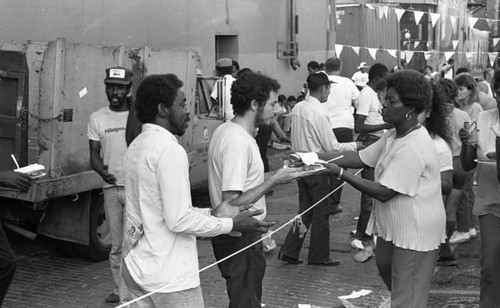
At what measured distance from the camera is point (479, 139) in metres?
6.54

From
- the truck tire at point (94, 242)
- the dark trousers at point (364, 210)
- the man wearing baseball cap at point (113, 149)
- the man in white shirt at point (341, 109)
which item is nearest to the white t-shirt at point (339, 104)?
the man in white shirt at point (341, 109)

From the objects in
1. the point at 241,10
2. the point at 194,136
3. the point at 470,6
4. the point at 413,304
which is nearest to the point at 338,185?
the point at 194,136

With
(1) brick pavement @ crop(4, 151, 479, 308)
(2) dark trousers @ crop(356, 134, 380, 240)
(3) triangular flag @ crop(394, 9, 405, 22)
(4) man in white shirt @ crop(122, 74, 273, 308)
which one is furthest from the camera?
(3) triangular flag @ crop(394, 9, 405, 22)

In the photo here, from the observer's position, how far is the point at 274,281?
27.0ft

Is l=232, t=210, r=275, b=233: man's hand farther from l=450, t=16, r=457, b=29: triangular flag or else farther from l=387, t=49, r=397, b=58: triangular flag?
l=450, t=16, r=457, b=29: triangular flag

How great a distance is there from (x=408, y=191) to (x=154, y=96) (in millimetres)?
1778

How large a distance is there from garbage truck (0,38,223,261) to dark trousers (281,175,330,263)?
82.6 inches

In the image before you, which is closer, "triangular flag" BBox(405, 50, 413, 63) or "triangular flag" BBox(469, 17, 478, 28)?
"triangular flag" BBox(405, 50, 413, 63)

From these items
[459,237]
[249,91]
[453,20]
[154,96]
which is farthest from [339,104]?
[453,20]

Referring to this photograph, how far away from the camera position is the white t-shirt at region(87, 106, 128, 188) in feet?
23.4

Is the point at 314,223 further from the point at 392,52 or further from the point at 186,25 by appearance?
the point at 392,52

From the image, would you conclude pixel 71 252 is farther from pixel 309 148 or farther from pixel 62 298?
pixel 309 148

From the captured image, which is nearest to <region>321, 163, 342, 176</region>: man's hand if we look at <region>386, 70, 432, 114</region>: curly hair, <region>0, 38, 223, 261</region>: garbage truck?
<region>386, 70, 432, 114</region>: curly hair

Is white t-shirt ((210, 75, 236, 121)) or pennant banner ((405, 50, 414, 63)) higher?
pennant banner ((405, 50, 414, 63))
